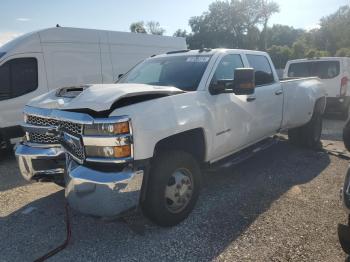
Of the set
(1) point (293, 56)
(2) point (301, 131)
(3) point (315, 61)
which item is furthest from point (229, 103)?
(1) point (293, 56)

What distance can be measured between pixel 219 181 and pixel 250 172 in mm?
651

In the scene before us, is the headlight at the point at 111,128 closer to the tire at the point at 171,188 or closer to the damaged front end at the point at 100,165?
the damaged front end at the point at 100,165

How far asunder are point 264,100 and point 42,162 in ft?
10.4

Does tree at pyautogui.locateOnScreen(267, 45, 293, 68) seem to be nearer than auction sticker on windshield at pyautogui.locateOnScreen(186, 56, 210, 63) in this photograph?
No

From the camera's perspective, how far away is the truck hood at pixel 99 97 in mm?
3176

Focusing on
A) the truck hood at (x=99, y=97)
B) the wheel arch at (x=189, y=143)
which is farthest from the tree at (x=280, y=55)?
the truck hood at (x=99, y=97)

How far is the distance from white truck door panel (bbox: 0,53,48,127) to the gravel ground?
2.02 metres

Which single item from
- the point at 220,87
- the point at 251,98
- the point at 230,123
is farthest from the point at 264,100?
the point at 220,87

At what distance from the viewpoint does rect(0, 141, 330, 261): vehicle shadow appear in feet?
11.0

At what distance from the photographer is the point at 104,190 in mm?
3039

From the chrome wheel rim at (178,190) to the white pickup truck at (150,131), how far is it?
0.04 ft

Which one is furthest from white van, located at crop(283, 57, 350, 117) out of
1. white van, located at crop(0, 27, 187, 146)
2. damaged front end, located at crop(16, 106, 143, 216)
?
damaged front end, located at crop(16, 106, 143, 216)

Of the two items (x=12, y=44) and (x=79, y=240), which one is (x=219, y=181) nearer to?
(x=79, y=240)

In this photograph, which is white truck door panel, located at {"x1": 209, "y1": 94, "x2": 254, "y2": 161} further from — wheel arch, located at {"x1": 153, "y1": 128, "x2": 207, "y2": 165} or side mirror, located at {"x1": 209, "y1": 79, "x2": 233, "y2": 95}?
wheel arch, located at {"x1": 153, "y1": 128, "x2": 207, "y2": 165}
